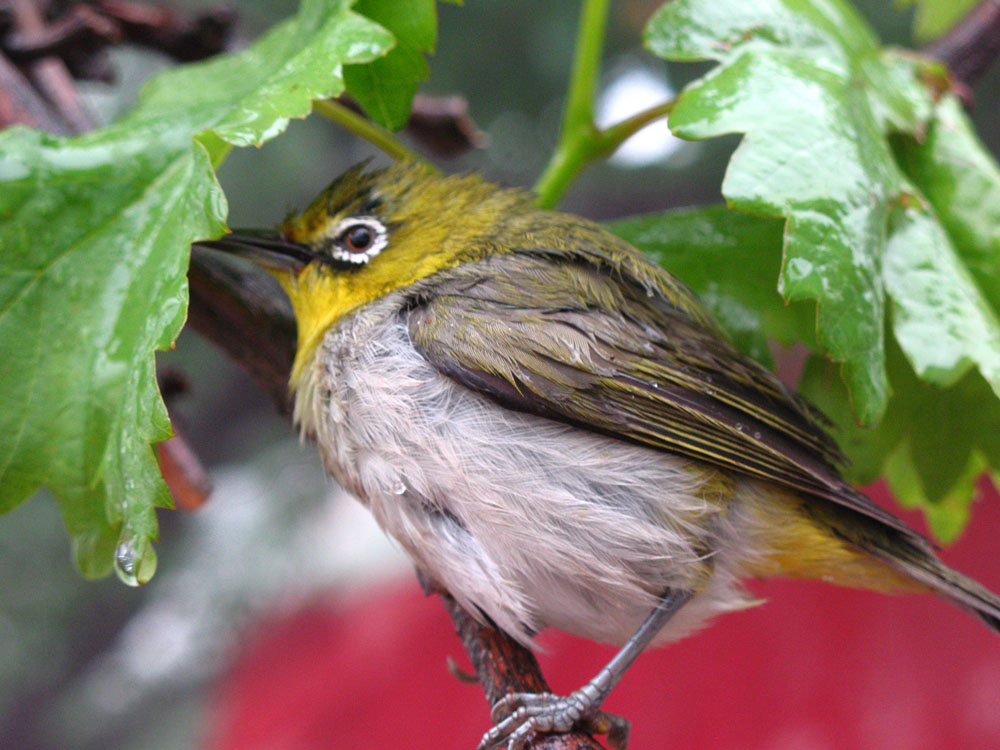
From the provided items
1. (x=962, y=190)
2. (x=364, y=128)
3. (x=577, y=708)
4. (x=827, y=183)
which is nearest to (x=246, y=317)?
(x=364, y=128)

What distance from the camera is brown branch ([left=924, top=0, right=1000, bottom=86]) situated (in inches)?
88.9

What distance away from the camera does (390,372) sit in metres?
1.50

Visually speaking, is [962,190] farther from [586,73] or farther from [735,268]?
[586,73]

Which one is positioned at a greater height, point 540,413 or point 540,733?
point 540,413

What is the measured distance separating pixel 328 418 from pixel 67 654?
265 cm

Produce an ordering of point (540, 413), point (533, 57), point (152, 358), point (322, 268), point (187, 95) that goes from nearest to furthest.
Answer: point (152, 358)
point (540, 413)
point (187, 95)
point (322, 268)
point (533, 57)

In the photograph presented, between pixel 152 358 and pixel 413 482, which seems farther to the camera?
pixel 413 482

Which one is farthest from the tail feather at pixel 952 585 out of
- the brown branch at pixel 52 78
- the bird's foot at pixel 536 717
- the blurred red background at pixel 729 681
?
the brown branch at pixel 52 78

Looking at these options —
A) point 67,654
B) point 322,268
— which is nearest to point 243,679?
point 67,654

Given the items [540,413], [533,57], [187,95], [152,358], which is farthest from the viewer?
[533,57]

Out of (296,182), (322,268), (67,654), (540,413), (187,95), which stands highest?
(187,95)

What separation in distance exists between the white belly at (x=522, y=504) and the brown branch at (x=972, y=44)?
1.53 m

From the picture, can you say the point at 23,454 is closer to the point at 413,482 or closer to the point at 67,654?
the point at 413,482

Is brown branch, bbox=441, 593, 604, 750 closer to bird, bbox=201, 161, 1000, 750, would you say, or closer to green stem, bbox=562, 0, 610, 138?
bird, bbox=201, 161, 1000, 750
